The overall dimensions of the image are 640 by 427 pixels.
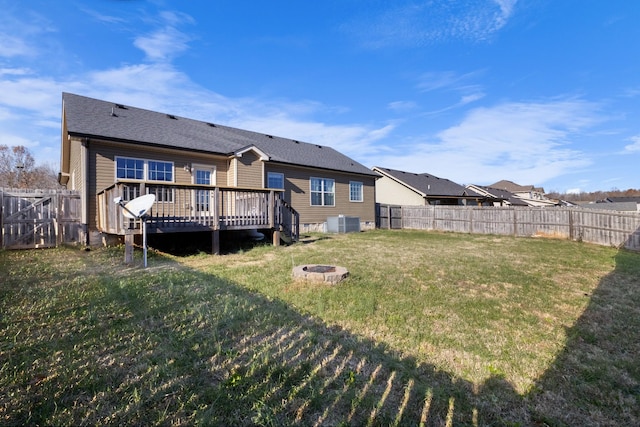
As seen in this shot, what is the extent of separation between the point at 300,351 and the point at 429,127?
22954mm

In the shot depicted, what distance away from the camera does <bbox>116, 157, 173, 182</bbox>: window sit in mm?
10141

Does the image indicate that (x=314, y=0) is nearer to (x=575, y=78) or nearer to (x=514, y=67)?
(x=514, y=67)

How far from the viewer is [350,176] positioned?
18094 millimetres

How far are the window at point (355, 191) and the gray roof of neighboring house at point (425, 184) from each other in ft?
23.5

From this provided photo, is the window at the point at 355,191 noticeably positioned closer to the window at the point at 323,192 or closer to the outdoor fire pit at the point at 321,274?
the window at the point at 323,192

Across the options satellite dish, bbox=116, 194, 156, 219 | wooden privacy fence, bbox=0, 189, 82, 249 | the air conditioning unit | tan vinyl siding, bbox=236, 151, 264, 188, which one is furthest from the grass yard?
the air conditioning unit

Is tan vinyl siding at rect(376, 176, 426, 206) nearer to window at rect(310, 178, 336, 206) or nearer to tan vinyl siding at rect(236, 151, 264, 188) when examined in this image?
window at rect(310, 178, 336, 206)

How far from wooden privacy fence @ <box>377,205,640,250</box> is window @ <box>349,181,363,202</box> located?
2.70 meters


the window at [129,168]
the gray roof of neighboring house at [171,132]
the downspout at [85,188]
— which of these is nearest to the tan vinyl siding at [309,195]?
the gray roof of neighboring house at [171,132]

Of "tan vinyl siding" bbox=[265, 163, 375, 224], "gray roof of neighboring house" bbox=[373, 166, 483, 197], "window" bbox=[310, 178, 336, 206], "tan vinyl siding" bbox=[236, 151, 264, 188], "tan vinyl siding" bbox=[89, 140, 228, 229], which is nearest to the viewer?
"tan vinyl siding" bbox=[89, 140, 228, 229]

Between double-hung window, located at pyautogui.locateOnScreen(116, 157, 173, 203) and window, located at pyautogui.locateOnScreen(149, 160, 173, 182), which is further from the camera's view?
window, located at pyautogui.locateOnScreen(149, 160, 173, 182)

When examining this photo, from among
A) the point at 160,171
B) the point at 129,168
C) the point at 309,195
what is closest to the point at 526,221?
the point at 309,195

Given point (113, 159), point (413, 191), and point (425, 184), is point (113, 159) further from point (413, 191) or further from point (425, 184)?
point (425, 184)

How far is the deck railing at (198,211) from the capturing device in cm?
769
